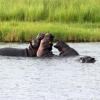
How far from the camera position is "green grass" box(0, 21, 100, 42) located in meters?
26.6

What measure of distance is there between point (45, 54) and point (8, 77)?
4.58 meters

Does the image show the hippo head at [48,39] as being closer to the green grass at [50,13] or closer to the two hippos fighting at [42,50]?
the two hippos fighting at [42,50]

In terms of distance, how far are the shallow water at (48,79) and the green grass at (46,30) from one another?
417 centimetres

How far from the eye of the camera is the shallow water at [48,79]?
1568 cm

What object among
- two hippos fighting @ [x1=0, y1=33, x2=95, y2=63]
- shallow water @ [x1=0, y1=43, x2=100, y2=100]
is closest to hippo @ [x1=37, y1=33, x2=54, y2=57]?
two hippos fighting @ [x1=0, y1=33, x2=95, y2=63]

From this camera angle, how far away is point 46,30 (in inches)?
1078

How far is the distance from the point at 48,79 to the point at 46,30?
31.6ft

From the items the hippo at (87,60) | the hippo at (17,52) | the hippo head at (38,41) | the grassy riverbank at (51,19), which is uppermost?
the hippo head at (38,41)

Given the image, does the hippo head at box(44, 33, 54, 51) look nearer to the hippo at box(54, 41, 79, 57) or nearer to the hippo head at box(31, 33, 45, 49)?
the hippo head at box(31, 33, 45, 49)

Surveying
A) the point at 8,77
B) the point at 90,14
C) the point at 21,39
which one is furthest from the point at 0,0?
the point at 8,77

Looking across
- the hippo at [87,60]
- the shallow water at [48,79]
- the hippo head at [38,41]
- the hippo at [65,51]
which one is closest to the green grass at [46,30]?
the hippo head at [38,41]

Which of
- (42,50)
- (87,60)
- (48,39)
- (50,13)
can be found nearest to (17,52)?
(42,50)

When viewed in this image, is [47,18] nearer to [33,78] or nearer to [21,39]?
[21,39]

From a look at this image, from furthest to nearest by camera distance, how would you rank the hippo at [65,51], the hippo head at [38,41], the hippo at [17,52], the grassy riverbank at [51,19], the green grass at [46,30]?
the grassy riverbank at [51,19] < the green grass at [46,30] < the hippo head at [38,41] < the hippo at [65,51] < the hippo at [17,52]
